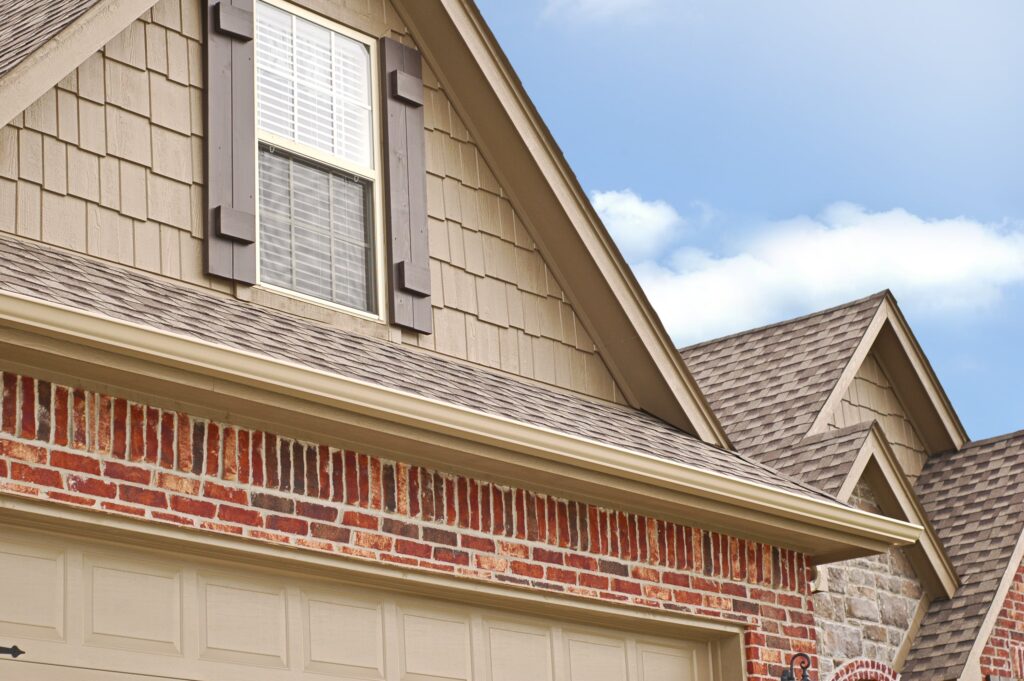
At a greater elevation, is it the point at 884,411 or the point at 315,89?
the point at 315,89

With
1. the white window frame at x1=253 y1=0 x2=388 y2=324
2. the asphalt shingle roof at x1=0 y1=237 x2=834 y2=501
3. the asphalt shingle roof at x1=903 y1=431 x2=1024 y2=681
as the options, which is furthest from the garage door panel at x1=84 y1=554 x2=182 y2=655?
the asphalt shingle roof at x1=903 y1=431 x2=1024 y2=681

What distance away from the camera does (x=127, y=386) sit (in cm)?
701

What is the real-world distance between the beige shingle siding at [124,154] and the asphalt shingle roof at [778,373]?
5.70m

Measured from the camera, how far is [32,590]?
672 centimetres

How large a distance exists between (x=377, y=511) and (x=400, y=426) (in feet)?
1.67

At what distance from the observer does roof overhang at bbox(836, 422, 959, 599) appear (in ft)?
39.6

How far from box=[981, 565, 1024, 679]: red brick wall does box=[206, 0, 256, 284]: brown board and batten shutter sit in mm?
7091

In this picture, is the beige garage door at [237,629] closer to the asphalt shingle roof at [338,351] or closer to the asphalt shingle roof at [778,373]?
A: the asphalt shingle roof at [338,351]

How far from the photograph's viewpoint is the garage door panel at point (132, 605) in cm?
694

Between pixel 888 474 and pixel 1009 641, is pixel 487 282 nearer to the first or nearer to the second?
pixel 888 474

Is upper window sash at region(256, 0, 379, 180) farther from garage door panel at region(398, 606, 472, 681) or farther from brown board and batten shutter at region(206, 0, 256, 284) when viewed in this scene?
garage door panel at region(398, 606, 472, 681)

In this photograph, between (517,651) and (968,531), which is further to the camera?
(968,531)

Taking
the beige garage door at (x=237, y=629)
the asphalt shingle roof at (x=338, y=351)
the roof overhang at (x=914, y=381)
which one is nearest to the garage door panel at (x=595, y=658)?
the beige garage door at (x=237, y=629)

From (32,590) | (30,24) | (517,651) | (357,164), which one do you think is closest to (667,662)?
(517,651)
